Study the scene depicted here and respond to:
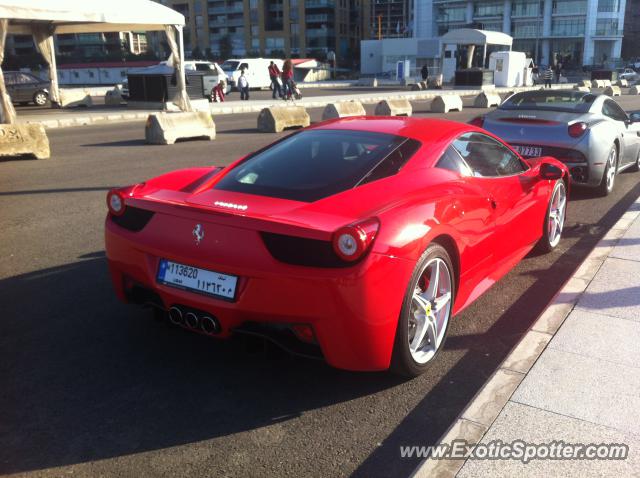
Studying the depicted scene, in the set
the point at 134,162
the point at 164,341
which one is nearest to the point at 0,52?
the point at 134,162

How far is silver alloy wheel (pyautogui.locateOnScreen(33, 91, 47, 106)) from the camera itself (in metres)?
26.4

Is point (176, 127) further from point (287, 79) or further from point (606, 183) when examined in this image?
point (287, 79)

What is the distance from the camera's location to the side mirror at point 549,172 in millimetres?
4879

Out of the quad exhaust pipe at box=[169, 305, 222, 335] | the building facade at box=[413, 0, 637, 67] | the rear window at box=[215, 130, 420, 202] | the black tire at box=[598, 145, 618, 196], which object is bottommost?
the black tire at box=[598, 145, 618, 196]

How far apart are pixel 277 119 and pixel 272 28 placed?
98.1 m

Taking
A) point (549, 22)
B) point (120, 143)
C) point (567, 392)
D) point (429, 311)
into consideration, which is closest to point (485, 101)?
point (120, 143)

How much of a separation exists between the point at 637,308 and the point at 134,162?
950cm

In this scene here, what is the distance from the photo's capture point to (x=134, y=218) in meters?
3.55

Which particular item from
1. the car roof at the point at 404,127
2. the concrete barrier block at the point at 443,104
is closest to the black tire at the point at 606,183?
the car roof at the point at 404,127

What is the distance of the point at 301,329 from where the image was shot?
3.04 meters

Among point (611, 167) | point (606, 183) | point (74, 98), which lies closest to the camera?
point (606, 183)

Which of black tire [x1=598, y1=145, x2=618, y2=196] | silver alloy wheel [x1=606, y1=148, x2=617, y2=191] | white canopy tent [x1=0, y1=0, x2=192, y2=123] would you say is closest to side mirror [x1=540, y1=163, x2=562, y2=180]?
black tire [x1=598, y1=145, x2=618, y2=196]

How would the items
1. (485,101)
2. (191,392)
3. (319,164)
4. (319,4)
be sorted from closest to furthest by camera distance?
(191,392) → (319,164) → (485,101) → (319,4)

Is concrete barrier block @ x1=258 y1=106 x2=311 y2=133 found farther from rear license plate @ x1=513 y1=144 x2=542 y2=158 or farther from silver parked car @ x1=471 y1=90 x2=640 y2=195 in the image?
rear license plate @ x1=513 y1=144 x2=542 y2=158
